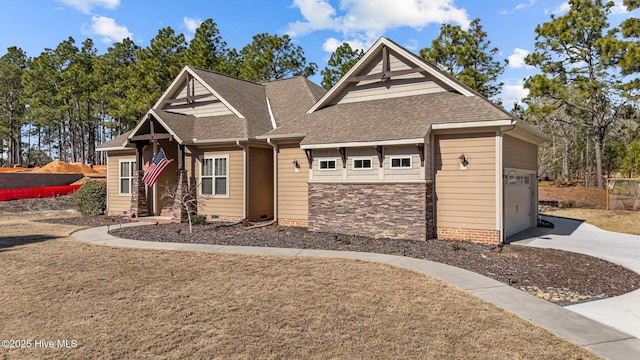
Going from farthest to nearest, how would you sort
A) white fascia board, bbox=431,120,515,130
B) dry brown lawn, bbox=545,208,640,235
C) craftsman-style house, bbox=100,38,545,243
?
dry brown lawn, bbox=545,208,640,235, craftsman-style house, bbox=100,38,545,243, white fascia board, bbox=431,120,515,130

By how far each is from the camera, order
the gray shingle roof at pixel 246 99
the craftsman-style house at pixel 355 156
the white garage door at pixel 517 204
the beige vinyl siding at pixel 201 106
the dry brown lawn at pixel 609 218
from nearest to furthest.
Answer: the craftsman-style house at pixel 355 156 < the white garage door at pixel 517 204 < the dry brown lawn at pixel 609 218 < the gray shingle roof at pixel 246 99 < the beige vinyl siding at pixel 201 106

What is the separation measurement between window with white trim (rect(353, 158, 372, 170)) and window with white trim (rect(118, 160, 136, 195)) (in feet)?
39.7

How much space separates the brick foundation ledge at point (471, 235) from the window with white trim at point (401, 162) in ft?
7.66

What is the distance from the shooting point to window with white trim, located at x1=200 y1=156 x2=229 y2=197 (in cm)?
1581

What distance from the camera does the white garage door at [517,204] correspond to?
473 inches

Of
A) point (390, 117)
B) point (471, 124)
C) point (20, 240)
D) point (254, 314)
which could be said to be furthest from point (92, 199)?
point (471, 124)

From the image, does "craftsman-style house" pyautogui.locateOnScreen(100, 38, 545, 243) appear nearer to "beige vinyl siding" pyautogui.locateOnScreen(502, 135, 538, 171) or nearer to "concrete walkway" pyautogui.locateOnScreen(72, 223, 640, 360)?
"beige vinyl siding" pyautogui.locateOnScreen(502, 135, 538, 171)

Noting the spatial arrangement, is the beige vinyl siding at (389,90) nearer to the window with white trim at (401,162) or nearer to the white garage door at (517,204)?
the window with white trim at (401,162)

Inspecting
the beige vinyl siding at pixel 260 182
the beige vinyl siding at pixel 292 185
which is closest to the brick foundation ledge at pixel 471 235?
the beige vinyl siding at pixel 292 185

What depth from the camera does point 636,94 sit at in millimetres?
23234

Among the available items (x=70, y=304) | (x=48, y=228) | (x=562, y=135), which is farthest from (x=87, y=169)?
(x=562, y=135)

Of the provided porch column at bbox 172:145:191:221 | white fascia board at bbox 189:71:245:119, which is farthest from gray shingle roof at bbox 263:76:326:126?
porch column at bbox 172:145:191:221

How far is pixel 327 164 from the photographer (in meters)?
13.1

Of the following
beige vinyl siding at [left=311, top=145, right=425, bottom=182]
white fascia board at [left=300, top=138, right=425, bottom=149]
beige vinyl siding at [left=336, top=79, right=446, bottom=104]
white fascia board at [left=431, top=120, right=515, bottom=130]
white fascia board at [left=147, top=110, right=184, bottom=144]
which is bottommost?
beige vinyl siding at [left=311, top=145, right=425, bottom=182]
